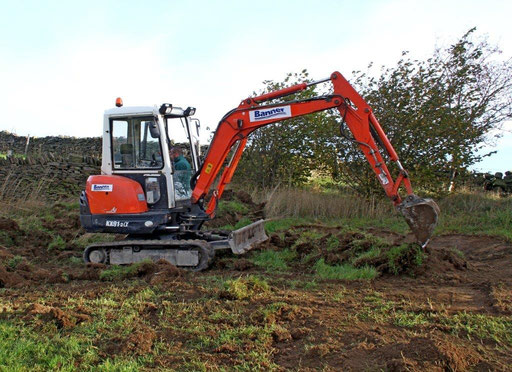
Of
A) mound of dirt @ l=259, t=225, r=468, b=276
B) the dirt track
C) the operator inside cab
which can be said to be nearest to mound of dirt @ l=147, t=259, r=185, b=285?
the dirt track

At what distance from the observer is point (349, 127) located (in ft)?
24.0

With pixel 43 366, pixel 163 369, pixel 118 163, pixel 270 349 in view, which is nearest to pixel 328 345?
pixel 270 349

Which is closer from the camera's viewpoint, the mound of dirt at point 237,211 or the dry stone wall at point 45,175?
the mound of dirt at point 237,211

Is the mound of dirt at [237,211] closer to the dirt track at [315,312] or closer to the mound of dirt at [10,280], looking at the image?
the dirt track at [315,312]

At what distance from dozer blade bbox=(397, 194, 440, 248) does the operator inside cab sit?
369cm

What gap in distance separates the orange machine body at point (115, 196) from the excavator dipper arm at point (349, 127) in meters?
0.97

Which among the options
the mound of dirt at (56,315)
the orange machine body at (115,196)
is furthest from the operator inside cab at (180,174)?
the mound of dirt at (56,315)

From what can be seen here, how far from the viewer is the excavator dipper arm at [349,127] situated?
6.58 m

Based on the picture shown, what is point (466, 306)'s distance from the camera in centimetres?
512

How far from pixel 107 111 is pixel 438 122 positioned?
790 centimetres

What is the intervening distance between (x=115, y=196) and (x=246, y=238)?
232cm

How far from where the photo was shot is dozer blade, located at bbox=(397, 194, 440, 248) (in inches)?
255

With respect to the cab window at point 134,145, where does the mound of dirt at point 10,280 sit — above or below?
below

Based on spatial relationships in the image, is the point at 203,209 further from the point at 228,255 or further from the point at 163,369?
the point at 163,369
